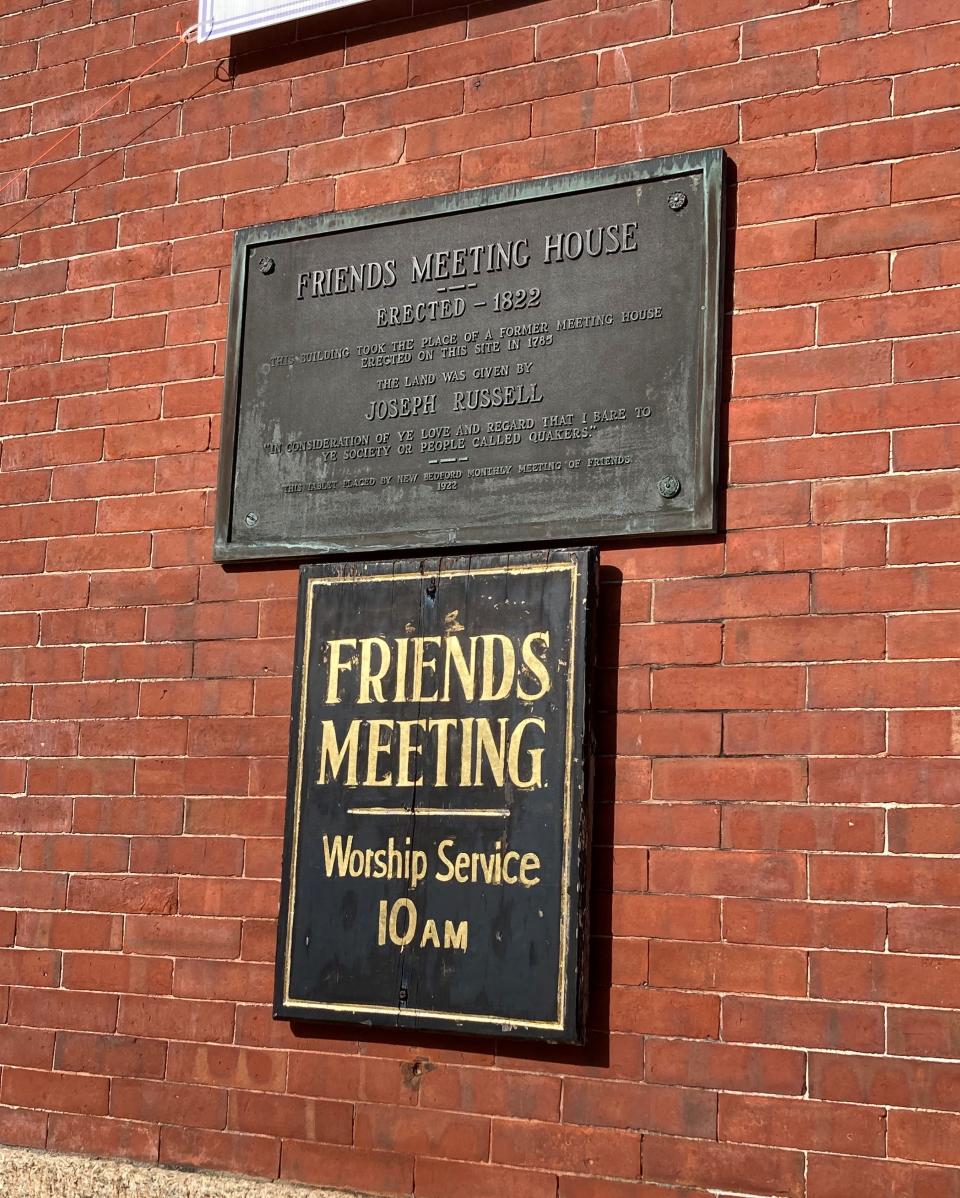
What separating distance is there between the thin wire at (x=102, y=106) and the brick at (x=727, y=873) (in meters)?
3.53

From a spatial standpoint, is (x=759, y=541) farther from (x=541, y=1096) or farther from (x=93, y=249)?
(x=93, y=249)

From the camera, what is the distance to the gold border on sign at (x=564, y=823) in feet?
15.4

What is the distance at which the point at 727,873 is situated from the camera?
183 inches

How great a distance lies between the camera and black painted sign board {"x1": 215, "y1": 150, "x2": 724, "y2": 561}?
4.97m

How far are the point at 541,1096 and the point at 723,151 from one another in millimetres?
2866

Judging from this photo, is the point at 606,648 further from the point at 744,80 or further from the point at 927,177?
the point at 744,80

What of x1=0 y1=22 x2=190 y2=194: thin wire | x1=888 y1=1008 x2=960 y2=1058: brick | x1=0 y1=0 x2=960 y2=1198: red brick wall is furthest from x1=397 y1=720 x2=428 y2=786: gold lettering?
x1=0 y1=22 x2=190 y2=194: thin wire

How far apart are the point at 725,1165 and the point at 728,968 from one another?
1.71ft

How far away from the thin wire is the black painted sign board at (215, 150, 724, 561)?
90 cm

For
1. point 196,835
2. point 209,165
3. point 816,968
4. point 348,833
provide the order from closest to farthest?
point 816,968
point 348,833
point 196,835
point 209,165

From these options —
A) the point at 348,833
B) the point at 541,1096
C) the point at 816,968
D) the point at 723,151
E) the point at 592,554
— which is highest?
the point at 723,151

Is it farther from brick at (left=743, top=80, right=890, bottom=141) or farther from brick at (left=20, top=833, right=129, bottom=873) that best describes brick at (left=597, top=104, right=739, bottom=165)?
brick at (left=20, top=833, right=129, bottom=873)

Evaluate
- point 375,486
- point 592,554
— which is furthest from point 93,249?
point 592,554

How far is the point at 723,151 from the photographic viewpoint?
502 centimetres
